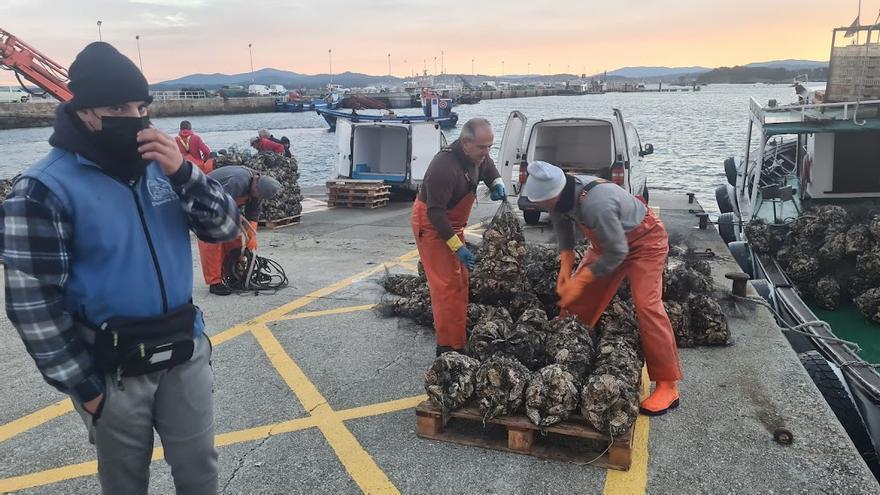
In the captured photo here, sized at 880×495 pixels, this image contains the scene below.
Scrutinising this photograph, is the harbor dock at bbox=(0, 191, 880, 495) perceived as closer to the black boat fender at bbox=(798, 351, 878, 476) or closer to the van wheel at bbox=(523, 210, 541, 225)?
the black boat fender at bbox=(798, 351, 878, 476)

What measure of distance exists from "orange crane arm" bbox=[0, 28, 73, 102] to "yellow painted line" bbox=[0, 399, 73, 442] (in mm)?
17074

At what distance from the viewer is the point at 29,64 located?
18703mm

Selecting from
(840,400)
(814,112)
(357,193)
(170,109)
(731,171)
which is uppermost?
(170,109)

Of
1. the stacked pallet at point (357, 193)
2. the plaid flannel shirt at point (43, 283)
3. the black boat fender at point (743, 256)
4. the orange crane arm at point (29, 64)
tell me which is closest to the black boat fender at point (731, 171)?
the black boat fender at point (743, 256)

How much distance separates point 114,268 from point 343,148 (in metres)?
12.3

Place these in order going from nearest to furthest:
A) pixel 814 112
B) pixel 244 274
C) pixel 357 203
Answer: pixel 244 274 < pixel 814 112 < pixel 357 203

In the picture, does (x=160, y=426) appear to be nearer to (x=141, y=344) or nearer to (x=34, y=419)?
(x=141, y=344)

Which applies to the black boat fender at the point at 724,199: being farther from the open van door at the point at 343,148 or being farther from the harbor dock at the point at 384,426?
the open van door at the point at 343,148

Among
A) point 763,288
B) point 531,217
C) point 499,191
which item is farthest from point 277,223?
point 763,288

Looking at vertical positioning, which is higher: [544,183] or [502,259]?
[544,183]

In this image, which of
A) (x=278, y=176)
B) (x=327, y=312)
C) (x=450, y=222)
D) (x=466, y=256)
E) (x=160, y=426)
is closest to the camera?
(x=160, y=426)

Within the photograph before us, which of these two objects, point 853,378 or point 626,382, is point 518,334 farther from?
point 853,378

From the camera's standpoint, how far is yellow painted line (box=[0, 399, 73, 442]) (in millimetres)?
4215

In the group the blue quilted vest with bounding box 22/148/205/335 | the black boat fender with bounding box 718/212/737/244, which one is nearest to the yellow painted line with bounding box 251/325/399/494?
the blue quilted vest with bounding box 22/148/205/335
